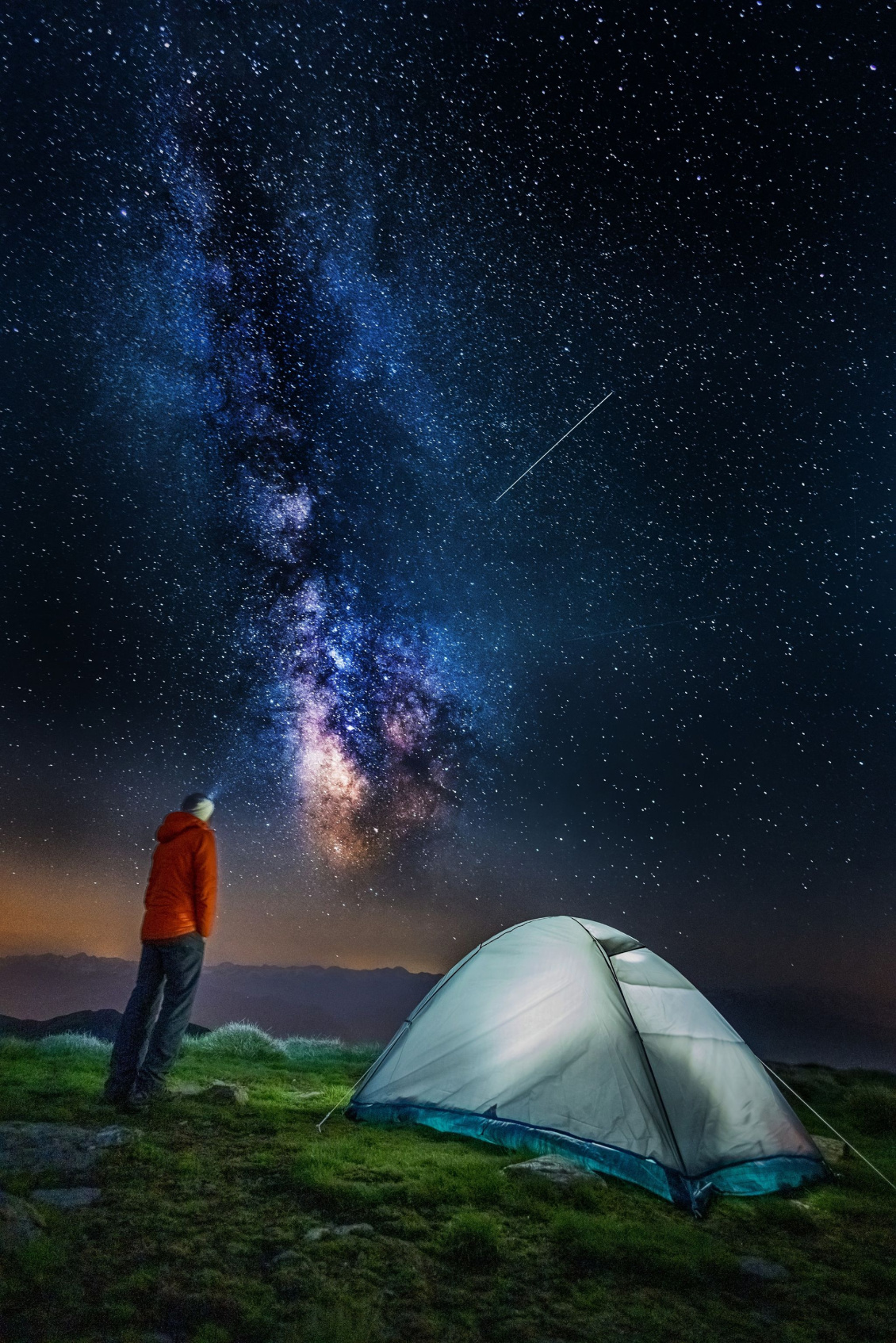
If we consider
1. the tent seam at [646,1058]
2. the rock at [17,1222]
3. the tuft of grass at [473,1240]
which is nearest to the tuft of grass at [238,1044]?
A: the tent seam at [646,1058]

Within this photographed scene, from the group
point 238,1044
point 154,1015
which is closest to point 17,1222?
point 154,1015

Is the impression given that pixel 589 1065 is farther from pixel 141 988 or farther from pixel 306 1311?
pixel 141 988

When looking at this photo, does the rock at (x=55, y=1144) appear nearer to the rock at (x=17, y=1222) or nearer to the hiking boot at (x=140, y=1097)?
the hiking boot at (x=140, y=1097)

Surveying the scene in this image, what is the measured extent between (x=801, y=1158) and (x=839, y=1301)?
2516 mm

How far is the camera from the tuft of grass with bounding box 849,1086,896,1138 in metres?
9.43

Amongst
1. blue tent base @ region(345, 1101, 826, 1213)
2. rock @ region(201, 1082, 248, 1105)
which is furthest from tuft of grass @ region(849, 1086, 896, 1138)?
rock @ region(201, 1082, 248, 1105)

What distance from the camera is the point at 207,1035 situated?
39.7 ft

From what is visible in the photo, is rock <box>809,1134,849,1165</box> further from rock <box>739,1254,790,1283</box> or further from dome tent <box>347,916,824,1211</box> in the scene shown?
rock <box>739,1254,790,1283</box>

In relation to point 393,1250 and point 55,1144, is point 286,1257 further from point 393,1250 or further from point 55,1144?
point 55,1144

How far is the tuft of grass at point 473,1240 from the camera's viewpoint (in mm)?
4121

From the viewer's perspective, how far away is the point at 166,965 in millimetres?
6336

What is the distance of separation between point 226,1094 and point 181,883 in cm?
237

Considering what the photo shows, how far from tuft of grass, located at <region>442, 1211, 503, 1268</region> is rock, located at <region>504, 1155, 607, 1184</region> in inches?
42.0

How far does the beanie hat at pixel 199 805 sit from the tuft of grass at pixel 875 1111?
957 cm
